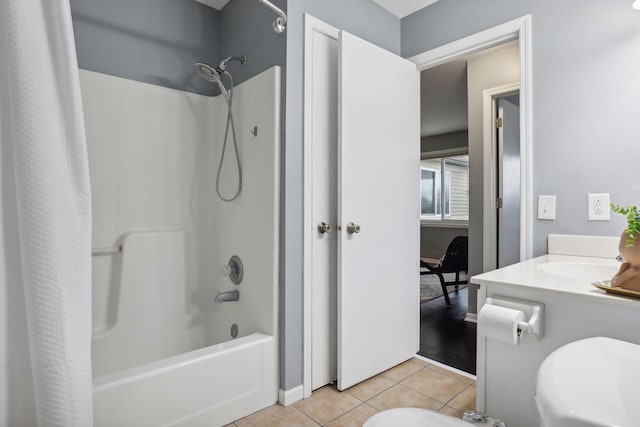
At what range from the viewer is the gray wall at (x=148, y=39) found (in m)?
1.85

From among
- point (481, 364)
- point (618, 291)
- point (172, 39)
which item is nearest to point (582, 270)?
point (618, 291)

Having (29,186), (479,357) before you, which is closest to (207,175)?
(29,186)

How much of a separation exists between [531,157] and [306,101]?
1188mm

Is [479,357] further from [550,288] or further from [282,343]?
[282,343]

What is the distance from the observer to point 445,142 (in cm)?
605

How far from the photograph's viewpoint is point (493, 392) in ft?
4.02

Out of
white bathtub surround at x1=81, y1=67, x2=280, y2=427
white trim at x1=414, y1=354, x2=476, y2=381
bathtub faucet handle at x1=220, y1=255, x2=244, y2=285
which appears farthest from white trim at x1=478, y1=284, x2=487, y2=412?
bathtub faucet handle at x1=220, y1=255, x2=244, y2=285

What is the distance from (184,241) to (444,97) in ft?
11.4

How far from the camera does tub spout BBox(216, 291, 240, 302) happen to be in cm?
192

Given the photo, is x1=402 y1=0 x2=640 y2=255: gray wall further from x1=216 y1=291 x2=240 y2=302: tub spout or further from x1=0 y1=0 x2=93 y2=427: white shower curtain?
x1=0 y1=0 x2=93 y2=427: white shower curtain

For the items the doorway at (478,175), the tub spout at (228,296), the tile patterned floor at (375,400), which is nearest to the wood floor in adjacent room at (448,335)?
the doorway at (478,175)

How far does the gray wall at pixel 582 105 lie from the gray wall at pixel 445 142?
4.20 metres

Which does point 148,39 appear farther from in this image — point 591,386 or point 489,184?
point 489,184

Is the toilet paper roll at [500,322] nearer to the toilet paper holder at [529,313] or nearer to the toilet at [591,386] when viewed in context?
the toilet paper holder at [529,313]
